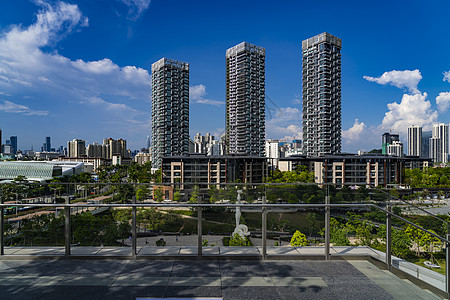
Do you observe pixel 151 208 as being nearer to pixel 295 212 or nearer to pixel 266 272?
pixel 266 272

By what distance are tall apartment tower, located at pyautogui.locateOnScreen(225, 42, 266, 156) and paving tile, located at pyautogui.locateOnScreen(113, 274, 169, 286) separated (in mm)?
80407

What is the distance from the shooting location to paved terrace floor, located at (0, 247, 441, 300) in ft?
9.23

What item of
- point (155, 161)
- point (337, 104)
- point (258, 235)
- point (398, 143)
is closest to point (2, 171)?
point (155, 161)

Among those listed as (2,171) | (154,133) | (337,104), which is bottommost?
(2,171)

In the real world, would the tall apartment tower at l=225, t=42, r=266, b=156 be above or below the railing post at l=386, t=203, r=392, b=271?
above

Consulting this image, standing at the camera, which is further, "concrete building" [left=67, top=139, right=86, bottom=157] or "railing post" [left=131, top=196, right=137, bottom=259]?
"concrete building" [left=67, top=139, right=86, bottom=157]

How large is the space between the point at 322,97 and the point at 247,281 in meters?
82.8

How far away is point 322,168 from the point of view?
197 ft

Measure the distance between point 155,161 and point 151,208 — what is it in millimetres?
81564

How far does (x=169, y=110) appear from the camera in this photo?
8262 centimetres

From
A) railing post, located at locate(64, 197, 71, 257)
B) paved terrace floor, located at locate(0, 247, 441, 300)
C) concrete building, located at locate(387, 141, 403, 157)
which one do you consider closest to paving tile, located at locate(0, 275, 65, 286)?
paved terrace floor, located at locate(0, 247, 441, 300)

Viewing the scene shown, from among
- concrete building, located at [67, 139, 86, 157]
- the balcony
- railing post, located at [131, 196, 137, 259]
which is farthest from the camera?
concrete building, located at [67, 139, 86, 157]

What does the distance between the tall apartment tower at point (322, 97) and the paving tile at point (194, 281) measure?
8076 cm

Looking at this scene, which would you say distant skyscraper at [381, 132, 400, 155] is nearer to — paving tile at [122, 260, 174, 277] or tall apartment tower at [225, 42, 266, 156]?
tall apartment tower at [225, 42, 266, 156]
